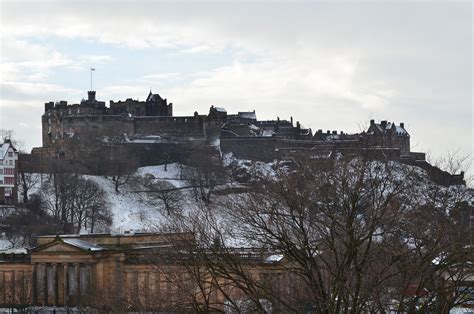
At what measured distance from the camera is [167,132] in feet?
463

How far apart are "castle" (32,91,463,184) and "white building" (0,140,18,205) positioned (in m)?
22.0

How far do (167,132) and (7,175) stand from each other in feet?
133

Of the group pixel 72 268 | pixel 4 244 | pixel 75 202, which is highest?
pixel 75 202

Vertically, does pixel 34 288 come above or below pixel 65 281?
below

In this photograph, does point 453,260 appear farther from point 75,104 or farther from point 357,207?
point 75,104

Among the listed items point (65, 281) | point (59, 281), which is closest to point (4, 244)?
point (59, 281)

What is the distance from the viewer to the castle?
438 feet

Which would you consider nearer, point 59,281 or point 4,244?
point 59,281

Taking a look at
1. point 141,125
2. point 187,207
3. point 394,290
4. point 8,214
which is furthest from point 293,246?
point 141,125

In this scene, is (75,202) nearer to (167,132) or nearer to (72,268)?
(167,132)

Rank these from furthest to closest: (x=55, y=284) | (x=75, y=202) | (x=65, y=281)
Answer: (x=75, y=202), (x=55, y=284), (x=65, y=281)

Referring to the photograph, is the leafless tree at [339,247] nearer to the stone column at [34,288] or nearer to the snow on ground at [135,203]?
the stone column at [34,288]

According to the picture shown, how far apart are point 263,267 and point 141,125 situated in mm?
119388

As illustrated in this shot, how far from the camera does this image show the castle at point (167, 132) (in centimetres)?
13362
